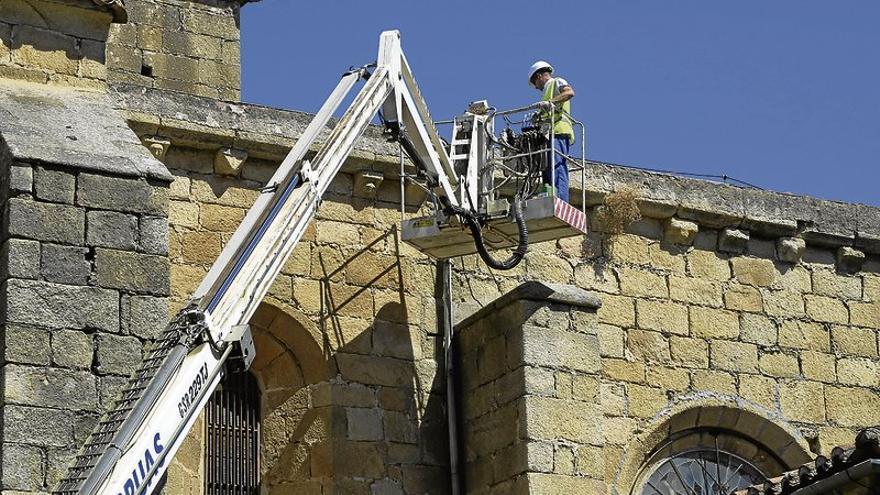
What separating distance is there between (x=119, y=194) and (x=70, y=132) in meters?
0.63

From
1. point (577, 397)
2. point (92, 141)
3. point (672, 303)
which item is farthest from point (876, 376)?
point (92, 141)

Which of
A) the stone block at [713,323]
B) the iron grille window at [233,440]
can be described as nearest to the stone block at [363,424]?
the iron grille window at [233,440]

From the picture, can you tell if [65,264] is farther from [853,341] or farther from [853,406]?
[853,341]

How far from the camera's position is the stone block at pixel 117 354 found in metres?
11.6

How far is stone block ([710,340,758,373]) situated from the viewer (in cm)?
1549

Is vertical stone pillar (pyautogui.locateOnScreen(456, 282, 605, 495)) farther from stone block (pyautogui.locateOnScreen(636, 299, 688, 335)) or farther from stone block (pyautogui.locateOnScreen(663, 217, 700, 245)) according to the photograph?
stone block (pyautogui.locateOnScreen(663, 217, 700, 245))

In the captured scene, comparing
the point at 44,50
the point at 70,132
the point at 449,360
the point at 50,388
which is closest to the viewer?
the point at 50,388

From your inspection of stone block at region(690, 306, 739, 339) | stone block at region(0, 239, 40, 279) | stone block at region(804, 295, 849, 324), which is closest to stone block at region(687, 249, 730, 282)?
stone block at region(690, 306, 739, 339)

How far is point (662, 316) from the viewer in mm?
15398

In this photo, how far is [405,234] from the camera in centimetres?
1432

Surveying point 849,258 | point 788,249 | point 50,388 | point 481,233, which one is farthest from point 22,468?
point 849,258

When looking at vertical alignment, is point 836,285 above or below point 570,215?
above

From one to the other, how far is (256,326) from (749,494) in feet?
10.9

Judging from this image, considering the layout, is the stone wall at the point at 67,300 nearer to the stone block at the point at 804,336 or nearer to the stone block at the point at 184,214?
the stone block at the point at 184,214
